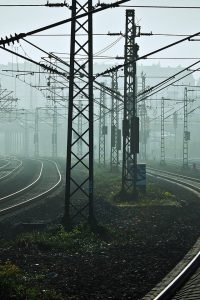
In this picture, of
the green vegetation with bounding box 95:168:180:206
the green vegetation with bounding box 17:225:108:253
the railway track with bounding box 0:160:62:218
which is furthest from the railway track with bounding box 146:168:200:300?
the green vegetation with bounding box 95:168:180:206

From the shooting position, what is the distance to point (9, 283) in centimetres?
755

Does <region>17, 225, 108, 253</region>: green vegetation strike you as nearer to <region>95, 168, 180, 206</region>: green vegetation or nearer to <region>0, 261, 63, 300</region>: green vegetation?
<region>0, 261, 63, 300</region>: green vegetation

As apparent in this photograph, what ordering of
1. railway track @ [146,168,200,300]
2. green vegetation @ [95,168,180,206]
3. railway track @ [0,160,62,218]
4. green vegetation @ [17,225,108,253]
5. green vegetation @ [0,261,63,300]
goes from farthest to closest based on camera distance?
green vegetation @ [95,168,180,206]
railway track @ [0,160,62,218]
green vegetation @ [17,225,108,253]
railway track @ [146,168,200,300]
green vegetation @ [0,261,63,300]

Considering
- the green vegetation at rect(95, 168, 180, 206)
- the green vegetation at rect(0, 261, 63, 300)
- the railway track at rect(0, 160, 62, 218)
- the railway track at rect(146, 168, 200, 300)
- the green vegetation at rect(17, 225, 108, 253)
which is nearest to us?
the green vegetation at rect(0, 261, 63, 300)

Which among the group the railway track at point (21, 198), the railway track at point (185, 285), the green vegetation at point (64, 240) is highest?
the railway track at point (185, 285)

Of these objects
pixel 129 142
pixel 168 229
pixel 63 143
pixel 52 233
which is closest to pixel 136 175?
pixel 129 142

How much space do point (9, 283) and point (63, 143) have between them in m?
95.4

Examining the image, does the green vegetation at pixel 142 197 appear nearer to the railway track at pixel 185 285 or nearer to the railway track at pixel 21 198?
the railway track at pixel 21 198

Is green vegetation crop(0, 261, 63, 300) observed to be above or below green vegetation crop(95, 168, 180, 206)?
above

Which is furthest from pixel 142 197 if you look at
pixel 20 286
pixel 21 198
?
pixel 20 286

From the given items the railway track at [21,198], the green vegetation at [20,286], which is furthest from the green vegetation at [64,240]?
the railway track at [21,198]

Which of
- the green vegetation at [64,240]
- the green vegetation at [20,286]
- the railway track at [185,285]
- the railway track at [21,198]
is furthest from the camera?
the railway track at [21,198]

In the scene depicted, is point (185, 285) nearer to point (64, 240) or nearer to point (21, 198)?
point (64, 240)

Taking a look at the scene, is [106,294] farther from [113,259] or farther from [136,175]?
[136,175]
